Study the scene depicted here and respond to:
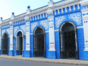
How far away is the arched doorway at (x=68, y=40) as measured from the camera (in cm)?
1163

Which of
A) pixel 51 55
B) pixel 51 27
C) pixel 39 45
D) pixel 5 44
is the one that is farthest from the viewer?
pixel 5 44

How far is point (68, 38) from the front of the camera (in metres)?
12.0

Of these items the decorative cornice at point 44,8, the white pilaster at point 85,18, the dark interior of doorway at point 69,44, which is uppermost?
the decorative cornice at point 44,8

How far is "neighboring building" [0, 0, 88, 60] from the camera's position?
1101cm

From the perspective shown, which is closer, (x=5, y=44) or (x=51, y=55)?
(x=51, y=55)

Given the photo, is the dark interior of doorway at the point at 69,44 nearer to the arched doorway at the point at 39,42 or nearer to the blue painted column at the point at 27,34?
the arched doorway at the point at 39,42

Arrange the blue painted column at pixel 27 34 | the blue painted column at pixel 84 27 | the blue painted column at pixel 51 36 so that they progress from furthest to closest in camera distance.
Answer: the blue painted column at pixel 27 34
the blue painted column at pixel 51 36
the blue painted column at pixel 84 27

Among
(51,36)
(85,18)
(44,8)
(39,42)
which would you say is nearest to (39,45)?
(39,42)

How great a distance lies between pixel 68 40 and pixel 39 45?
4.15 metres

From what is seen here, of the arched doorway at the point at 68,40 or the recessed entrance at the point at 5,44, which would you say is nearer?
the arched doorway at the point at 68,40

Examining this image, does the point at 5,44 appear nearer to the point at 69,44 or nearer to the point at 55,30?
the point at 55,30

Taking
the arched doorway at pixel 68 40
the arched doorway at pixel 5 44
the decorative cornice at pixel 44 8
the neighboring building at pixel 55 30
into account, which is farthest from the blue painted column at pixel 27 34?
the arched doorway at pixel 5 44

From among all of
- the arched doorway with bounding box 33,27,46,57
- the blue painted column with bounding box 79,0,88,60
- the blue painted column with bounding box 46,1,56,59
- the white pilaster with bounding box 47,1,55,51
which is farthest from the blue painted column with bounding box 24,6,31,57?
the blue painted column with bounding box 79,0,88,60

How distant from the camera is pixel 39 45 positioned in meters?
14.5
